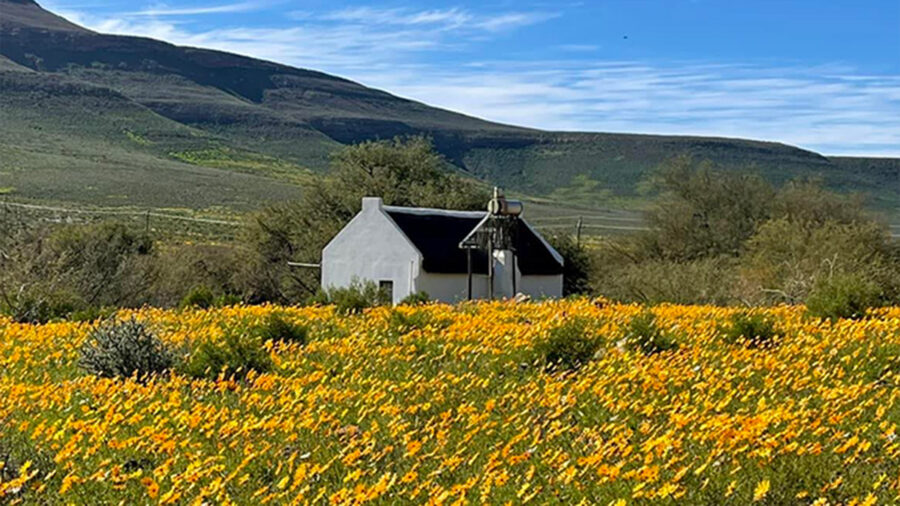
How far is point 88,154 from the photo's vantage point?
118312 millimetres

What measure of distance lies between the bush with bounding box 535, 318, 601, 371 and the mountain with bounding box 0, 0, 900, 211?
80.1m

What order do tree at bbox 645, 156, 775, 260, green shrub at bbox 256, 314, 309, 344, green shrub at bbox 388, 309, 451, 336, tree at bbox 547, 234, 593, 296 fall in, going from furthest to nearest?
tree at bbox 645, 156, 775, 260
tree at bbox 547, 234, 593, 296
green shrub at bbox 388, 309, 451, 336
green shrub at bbox 256, 314, 309, 344

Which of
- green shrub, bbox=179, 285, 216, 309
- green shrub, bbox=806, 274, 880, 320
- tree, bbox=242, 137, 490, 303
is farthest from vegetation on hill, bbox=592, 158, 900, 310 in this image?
green shrub, bbox=179, 285, 216, 309

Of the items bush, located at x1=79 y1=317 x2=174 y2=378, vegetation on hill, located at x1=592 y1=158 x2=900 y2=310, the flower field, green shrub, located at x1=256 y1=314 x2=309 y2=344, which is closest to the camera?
the flower field

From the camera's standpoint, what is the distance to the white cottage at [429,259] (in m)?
35.0

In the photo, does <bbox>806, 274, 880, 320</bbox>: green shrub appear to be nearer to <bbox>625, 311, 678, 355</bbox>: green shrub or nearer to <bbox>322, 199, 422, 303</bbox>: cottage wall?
<bbox>625, 311, 678, 355</bbox>: green shrub

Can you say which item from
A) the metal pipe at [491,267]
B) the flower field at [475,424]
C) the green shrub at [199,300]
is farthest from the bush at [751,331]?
the metal pipe at [491,267]

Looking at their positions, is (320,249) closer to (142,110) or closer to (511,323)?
(511,323)

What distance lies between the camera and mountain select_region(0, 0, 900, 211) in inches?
3974

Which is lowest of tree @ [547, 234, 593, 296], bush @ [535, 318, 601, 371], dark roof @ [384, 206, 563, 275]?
tree @ [547, 234, 593, 296]

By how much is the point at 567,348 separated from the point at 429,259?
25390 mm

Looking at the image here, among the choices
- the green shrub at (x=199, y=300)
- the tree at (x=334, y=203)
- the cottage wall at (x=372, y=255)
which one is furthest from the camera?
the tree at (x=334, y=203)

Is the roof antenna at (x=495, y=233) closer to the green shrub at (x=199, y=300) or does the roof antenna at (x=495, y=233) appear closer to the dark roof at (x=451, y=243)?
the dark roof at (x=451, y=243)

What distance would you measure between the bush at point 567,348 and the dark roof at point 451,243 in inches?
985
